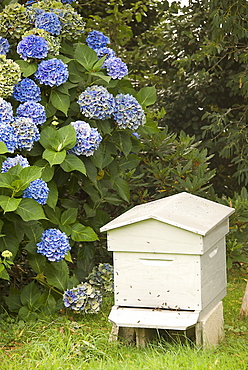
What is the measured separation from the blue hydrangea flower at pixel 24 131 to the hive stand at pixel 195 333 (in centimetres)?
115

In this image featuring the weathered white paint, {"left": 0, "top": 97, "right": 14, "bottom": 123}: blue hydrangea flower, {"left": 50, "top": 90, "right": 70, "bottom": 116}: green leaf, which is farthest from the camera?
{"left": 50, "top": 90, "right": 70, "bottom": 116}: green leaf

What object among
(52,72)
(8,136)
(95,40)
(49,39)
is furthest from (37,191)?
(95,40)

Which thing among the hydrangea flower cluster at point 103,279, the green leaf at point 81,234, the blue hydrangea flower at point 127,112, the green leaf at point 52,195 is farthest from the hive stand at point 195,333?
the blue hydrangea flower at point 127,112

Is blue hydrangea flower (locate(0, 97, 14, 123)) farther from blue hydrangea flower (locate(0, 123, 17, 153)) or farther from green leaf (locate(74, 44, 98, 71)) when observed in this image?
green leaf (locate(74, 44, 98, 71))

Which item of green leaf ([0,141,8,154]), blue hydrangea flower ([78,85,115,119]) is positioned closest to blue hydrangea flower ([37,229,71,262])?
green leaf ([0,141,8,154])

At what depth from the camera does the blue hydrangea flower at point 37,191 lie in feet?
10.4

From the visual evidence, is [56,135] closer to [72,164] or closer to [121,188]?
[72,164]

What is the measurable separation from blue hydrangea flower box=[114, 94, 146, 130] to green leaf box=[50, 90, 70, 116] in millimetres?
313

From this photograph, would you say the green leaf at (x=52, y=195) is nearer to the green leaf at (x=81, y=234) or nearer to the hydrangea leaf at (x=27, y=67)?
the green leaf at (x=81, y=234)

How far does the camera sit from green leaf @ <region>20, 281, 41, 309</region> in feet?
11.8

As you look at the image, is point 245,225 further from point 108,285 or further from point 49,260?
point 49,260

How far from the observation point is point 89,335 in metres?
3.13

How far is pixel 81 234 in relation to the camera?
11.7 feet

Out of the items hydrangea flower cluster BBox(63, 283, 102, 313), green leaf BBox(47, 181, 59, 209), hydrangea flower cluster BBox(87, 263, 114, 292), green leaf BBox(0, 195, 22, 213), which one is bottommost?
hydrangea flower cluster BBox(87, 263, 114, 292)
